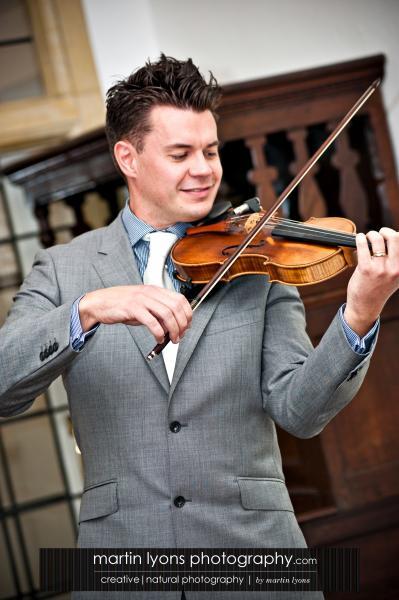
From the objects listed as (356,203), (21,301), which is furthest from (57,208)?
(21,301)

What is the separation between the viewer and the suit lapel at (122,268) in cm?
181

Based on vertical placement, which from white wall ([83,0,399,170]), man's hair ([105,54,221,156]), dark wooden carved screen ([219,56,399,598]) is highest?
white wall ([83,0,399,170])

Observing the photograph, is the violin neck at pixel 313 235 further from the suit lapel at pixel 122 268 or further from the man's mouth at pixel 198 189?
the suit lapel at pixel 122 268

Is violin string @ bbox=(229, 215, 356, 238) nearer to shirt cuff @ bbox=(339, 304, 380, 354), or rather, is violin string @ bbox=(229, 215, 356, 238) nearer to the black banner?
shirt cuff @ bbox=(339, 304, 380, 354)

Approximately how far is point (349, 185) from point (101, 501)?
178 cm

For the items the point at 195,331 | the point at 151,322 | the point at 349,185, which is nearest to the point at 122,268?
the point at 195,331

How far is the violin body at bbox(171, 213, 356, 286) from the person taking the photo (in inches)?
68.8

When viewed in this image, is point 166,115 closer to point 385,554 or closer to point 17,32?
point 385,554

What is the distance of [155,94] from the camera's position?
1.96m

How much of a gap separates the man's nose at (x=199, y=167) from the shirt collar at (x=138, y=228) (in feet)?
0.44

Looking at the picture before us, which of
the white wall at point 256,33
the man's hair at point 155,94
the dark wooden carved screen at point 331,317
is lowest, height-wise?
the dark wooden carved screen at point 331,317

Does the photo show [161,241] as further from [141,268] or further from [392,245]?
[392,245]

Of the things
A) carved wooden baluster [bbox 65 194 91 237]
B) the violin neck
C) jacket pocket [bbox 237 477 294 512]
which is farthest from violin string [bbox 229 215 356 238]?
carved wooden baluster [bbox 65 194 91 237]

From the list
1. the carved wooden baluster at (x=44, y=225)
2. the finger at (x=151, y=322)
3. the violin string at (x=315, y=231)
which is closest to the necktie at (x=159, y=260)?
the violin string at (x=315, y=231)
